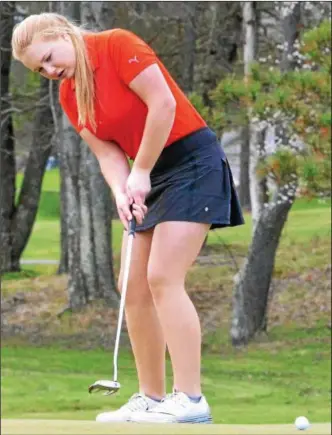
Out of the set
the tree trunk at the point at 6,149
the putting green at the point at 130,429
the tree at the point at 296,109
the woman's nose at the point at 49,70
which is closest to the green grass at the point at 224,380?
the tree at the point at 296,109

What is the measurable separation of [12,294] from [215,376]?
5.61 meters

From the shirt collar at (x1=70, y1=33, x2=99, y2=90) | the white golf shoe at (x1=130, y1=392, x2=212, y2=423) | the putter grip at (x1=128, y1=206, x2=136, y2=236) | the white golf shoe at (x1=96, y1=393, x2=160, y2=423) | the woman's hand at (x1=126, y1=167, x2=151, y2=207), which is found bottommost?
the white golf shoe at (x1=96, y1=393, x2=160, y2=423)

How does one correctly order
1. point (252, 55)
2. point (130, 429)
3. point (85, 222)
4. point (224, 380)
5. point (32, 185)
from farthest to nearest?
point (32, 185) → point (85, 222) → point (252, 55) → point (224, 380) → point (130, 429)

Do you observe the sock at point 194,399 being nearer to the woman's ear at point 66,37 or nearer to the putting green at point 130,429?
the putting green at point 130,429

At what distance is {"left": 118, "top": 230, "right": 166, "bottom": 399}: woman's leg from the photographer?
316 centimetres

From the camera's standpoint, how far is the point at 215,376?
10.9 m

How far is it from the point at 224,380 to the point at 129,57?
7.99 metres

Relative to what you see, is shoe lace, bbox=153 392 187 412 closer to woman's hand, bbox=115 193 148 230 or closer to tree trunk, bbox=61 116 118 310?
woman's hand, bbox=115 193 148 230

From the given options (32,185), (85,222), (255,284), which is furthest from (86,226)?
(32,185)

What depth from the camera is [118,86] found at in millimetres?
2988

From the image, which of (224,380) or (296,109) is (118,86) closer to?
(296,109)

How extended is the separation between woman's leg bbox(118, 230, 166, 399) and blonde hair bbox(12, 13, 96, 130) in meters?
0.41

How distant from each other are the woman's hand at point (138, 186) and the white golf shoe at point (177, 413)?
0.53 meters

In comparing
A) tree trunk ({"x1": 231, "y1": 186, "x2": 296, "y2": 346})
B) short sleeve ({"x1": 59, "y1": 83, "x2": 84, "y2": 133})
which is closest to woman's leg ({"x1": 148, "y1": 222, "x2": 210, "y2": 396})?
short sleeve ({"x1": 59, "y1": 83, "x2": 84, "y2": 133})
